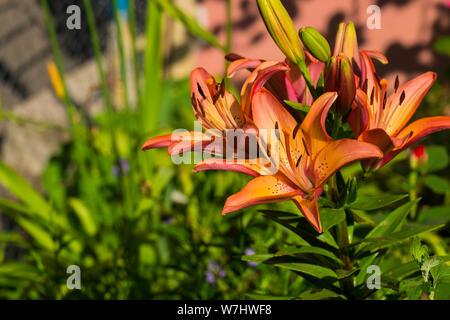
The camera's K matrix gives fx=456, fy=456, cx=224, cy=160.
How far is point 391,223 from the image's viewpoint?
66 centimetres

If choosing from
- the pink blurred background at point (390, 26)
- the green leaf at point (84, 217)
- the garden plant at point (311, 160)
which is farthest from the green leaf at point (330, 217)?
the pink blurred background at point (390, 26)

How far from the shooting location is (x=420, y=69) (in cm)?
242

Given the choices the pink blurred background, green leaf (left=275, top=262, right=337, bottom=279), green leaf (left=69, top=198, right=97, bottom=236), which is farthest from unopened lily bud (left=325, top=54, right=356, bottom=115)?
the pink blurred background

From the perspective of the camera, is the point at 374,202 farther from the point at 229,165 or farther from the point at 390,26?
the point at 390,26

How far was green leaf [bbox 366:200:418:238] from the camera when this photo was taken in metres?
0.65

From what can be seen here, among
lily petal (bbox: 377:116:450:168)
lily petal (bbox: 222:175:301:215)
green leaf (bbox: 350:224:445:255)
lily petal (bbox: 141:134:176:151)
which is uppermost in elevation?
lily petal (bbox: 141:134:176:151)

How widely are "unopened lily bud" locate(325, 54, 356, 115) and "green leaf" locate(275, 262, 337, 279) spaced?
0.21m

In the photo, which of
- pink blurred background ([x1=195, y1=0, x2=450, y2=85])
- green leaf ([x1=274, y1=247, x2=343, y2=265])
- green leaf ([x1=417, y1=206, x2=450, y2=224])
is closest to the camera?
green leaf ([x1=274, y1=247, x2=343, y2=265])

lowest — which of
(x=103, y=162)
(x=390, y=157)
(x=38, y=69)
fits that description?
(x=390, y=157)

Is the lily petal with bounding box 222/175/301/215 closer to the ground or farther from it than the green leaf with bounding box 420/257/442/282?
farther from it

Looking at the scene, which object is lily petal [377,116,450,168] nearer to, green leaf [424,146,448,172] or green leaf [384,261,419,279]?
green leaf [384,261,419,279]
